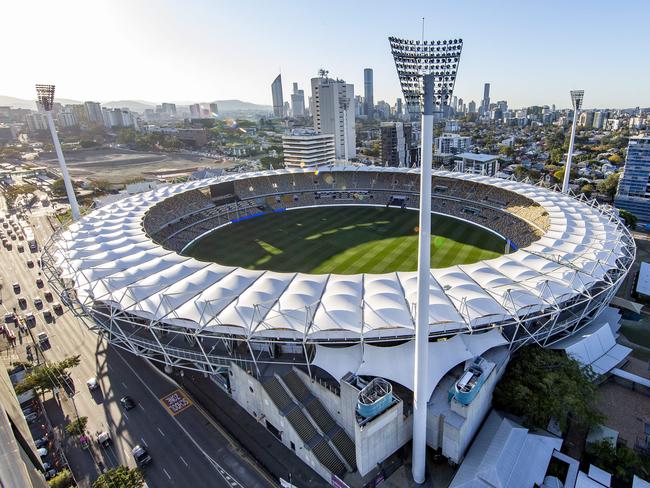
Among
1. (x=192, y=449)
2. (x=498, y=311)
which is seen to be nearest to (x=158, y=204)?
(x=192, y=449)

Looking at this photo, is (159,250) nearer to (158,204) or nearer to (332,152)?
(158,204)

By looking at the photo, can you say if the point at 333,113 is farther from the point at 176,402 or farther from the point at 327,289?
the point at 176,402

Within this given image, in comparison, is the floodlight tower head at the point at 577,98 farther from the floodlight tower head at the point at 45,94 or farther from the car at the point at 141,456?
the floodlight tower head at the point at 45,94

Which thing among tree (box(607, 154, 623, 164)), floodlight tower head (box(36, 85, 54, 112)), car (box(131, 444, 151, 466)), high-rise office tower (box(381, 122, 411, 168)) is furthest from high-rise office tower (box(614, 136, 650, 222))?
floodlight tower head (box(36, 85, 54, 112))

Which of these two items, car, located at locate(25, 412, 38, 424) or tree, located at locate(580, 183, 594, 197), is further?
tree, located at locate(580, 183, 594, 197)

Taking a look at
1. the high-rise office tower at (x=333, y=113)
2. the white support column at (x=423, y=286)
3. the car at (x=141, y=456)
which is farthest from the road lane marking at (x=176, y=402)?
the high-rise office tower at (x=333, y=113)

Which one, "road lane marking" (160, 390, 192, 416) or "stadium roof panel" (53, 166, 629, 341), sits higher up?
"stadium roof panel" (53, 166, 629, 341)

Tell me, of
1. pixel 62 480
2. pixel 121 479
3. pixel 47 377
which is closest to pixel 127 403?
pixel 62 480

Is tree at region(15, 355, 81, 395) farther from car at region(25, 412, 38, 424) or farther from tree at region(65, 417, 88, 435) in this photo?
tree at region(65, 417, 88, 435)
